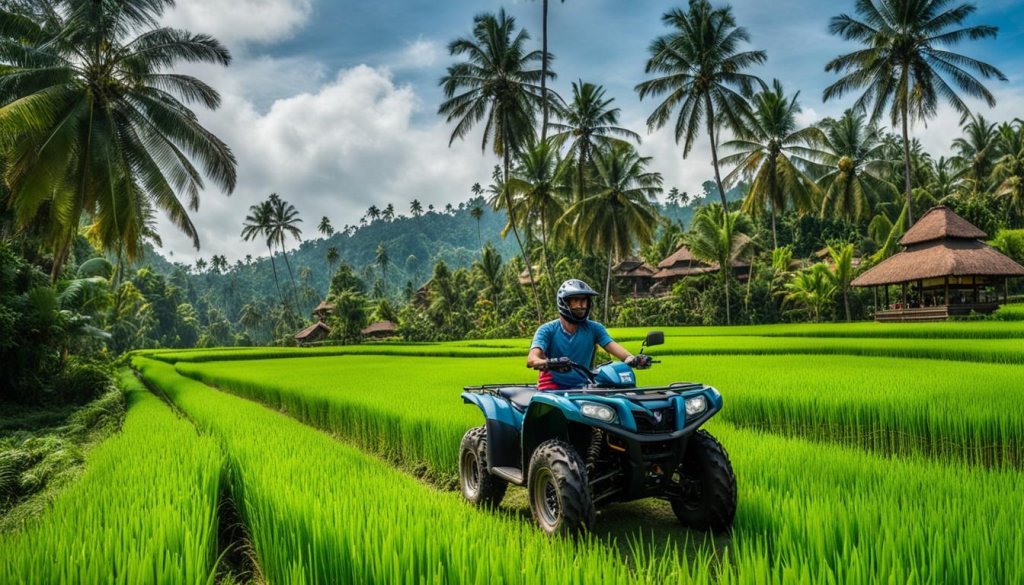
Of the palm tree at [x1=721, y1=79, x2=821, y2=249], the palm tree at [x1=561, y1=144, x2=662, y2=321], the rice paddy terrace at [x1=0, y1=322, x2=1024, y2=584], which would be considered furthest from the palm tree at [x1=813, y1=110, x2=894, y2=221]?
the rice paddy terrace at [x1=0, y1=322, x2=1024, y2=584]

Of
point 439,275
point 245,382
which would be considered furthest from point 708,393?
point 439,275

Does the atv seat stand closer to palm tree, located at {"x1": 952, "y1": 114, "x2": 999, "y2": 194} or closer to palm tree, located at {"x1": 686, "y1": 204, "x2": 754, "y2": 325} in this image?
palm tree, located at {"x1": 686, "y1": 204, "x2": 754, "y2": 325}

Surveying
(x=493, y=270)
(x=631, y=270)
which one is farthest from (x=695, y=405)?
(x=631, y=270)

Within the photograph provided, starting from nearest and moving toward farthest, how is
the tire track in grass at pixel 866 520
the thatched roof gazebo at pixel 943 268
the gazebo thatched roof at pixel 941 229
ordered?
the tire track in grass at pixel 866 520, the thatched roof gazebo at pixel 943 268, the gazebo thatched roof at pixel 941 229

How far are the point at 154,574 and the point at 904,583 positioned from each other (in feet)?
8.88

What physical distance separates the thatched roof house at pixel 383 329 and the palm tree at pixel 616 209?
78.1 feet

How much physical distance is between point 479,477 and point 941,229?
2460cm

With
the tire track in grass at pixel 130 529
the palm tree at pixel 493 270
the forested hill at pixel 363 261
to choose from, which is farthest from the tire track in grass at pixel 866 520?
the forested hill at pixel 363 261

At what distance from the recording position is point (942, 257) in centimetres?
2102

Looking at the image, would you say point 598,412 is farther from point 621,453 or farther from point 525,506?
point 525,506

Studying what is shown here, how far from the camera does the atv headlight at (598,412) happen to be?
3152 mm

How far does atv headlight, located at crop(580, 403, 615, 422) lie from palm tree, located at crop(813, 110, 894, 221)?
37.9 m

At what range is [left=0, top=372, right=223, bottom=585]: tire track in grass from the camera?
217 cm

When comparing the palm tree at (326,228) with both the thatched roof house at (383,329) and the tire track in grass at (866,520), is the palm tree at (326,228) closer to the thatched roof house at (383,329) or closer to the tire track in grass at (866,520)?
the thatched roof house at (383,329)
